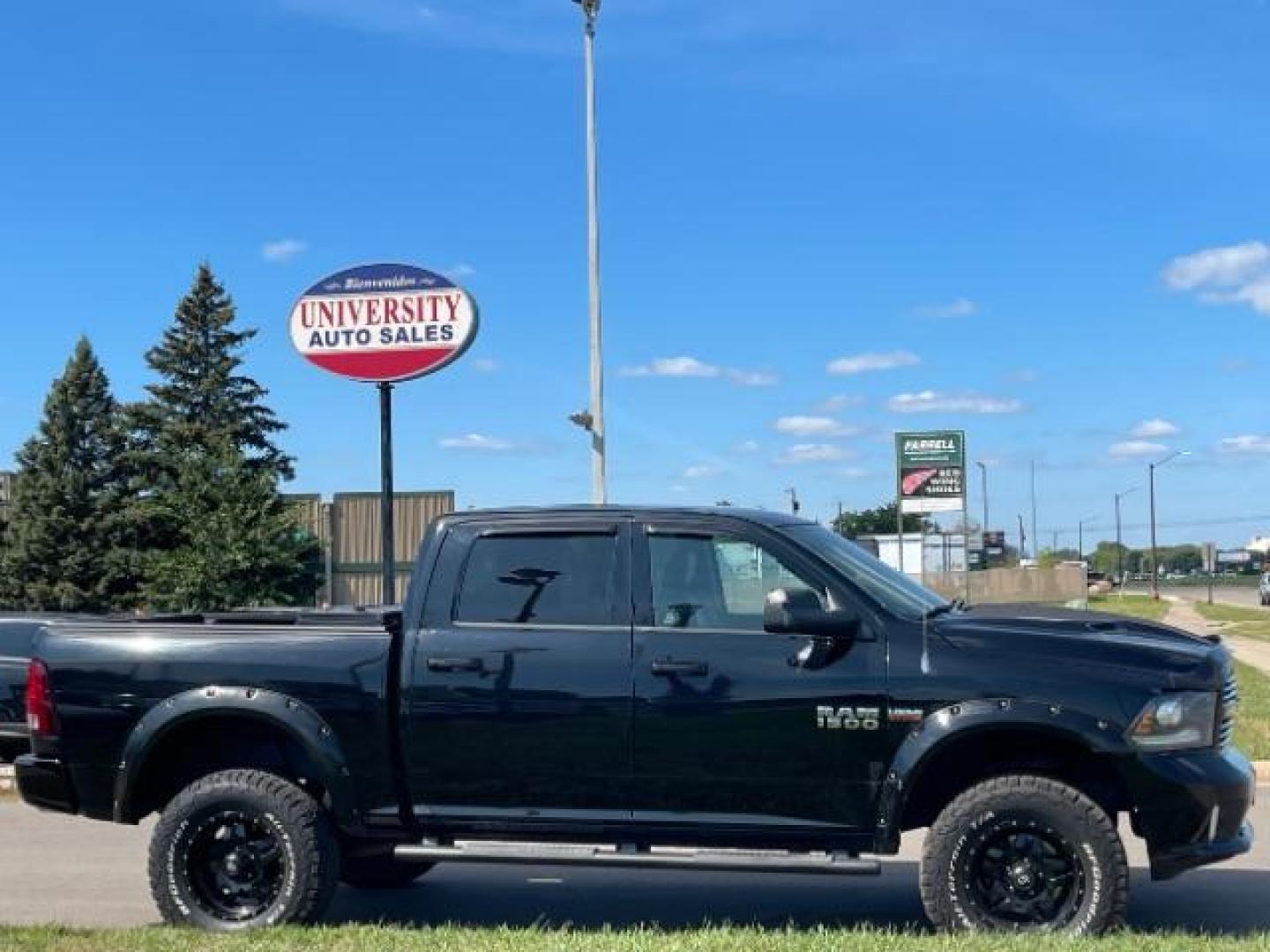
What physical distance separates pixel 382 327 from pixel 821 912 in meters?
9.64

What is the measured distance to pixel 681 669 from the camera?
6.41 m

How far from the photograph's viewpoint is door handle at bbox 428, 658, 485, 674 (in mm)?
6590

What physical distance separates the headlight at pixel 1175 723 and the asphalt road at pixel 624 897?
48.4 inches

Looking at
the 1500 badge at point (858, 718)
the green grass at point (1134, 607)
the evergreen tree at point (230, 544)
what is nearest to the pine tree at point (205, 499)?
the evergreen tree at point (230, 544)

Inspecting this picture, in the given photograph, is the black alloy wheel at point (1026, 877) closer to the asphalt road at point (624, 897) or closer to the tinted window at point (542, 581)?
the asphalt road at point (624, 897)

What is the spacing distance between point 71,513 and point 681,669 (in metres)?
40.4

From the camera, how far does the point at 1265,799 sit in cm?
1095

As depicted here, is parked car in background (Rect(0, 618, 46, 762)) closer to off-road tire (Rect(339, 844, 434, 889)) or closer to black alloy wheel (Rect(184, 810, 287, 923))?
off-road tire (Rect(339, 844, 434, 889))

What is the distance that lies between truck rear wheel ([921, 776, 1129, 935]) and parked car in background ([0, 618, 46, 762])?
8.37 m

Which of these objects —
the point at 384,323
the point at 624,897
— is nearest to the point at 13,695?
the point at 384,323

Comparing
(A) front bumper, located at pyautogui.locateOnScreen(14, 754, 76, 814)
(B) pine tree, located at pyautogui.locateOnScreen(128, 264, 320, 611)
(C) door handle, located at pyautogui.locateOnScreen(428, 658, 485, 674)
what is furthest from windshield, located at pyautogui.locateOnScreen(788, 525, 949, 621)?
(B) pine tree, located at pyautogui.locateOnScreen(128, 264, 320, 611)

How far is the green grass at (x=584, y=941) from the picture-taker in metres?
5.82

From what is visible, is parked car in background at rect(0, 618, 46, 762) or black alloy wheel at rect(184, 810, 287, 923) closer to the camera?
black alloy wheel at rect(184, 810, 287, 923)

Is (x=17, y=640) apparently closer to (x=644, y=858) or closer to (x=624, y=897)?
(x=624, y=897)
